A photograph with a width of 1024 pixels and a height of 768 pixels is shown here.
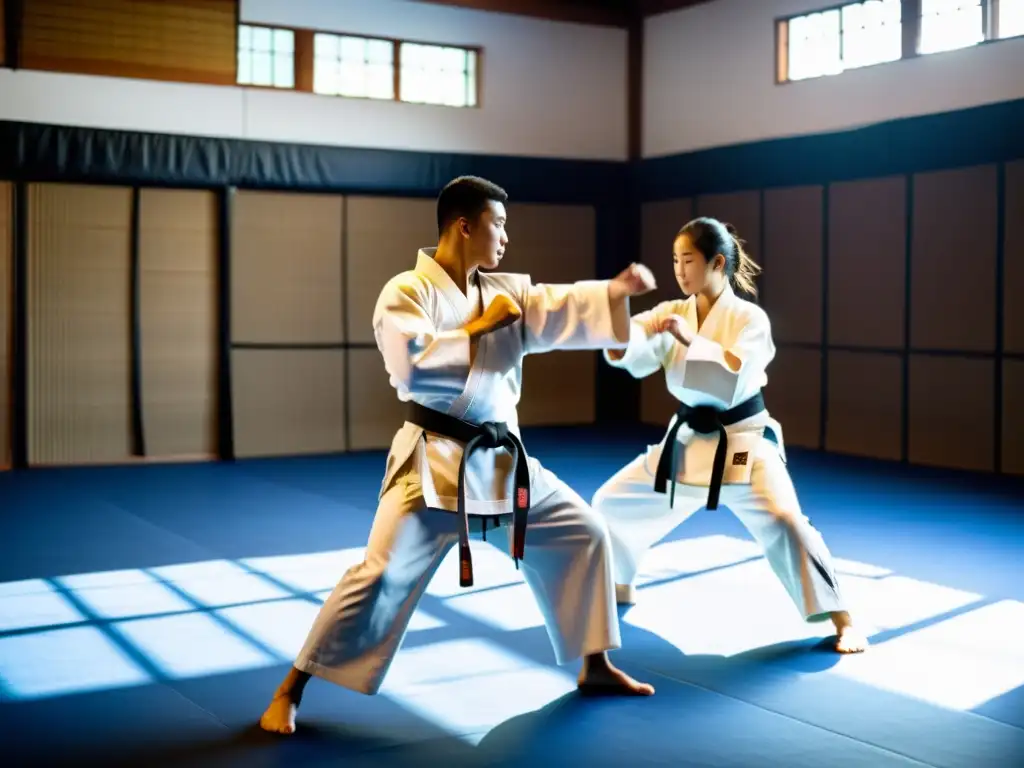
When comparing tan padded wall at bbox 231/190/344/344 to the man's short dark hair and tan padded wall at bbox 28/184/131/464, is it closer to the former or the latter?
tan padded wall at bbox 28/184/131/464

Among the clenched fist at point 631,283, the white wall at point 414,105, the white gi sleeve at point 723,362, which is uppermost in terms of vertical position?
the white wall at point 414,105

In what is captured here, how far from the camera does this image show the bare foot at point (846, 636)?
354cm

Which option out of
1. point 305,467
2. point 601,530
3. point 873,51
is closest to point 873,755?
point 601,530

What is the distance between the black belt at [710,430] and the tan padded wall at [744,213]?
16.1 ft

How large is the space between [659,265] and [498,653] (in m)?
6.26

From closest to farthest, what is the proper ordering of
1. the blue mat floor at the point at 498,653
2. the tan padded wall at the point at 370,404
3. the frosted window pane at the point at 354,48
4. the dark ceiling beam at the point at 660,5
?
the blue mat floor at the point at 498,653 → the frosted window pane at the point at 354,48 → the tan padded wall at the point at 370,404 → the dark ceiling beam at the point at 660,5

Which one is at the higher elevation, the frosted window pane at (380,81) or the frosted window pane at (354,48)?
the frosted window pane at (354,48)

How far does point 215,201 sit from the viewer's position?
322 inches

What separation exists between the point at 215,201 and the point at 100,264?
34.0 inches

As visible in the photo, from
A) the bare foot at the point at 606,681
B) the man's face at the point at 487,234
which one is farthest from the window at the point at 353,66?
the bare foot at the point at 606,681

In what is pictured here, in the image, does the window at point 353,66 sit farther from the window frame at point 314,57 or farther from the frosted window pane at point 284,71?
the frosted window pane at point 284,71

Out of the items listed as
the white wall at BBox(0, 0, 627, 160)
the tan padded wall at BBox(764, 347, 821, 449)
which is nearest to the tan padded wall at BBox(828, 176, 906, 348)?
the tan padded wall at BBox(764, 347, 821, 449)

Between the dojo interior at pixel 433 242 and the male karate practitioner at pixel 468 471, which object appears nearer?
the male karate practitioner at pixel 468 471

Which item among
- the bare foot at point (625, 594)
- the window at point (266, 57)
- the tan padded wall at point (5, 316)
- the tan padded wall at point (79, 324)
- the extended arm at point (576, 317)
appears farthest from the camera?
the window at point (266, 57)
